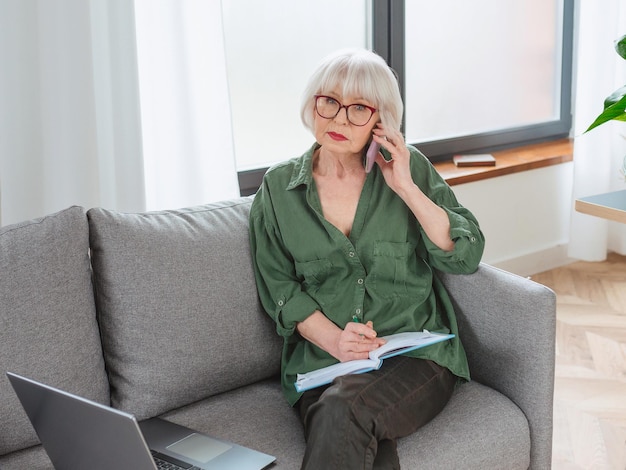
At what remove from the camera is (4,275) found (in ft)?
5.89

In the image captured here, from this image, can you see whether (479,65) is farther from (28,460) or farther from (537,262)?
(28,460)

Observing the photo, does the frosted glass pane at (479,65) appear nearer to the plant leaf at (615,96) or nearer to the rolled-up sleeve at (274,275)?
the plant leaf at (615,96)

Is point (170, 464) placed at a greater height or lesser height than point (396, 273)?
lesser

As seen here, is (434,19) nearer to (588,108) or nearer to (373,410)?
(588,108)

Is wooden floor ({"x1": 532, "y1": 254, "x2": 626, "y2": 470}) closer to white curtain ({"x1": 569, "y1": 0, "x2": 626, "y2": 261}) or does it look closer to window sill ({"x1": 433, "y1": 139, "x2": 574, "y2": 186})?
white curtain ({"x1": 569, "y1": 0, "x2": 626, "y2": 261})

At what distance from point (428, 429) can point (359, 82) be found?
779mm

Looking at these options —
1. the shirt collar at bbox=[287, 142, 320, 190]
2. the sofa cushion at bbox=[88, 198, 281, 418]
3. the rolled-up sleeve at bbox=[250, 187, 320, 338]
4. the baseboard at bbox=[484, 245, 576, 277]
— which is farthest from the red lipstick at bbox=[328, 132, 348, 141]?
the baseboard at bbox=[484, 245, 576, 277]


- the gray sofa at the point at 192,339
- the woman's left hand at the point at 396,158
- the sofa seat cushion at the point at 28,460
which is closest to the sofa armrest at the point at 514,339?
the gray sofa at the point at 192,339

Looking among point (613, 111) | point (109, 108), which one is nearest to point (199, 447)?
point (109, 108)

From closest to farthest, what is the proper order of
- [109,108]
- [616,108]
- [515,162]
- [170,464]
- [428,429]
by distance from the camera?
1. [170,464]
2. [428,429]
3. [616,108]
4. [109,108]
5. [515,162]

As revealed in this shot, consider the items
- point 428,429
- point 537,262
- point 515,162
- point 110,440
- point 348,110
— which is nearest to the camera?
point 110,440

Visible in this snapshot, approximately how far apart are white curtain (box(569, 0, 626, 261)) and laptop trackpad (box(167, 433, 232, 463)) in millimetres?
2412

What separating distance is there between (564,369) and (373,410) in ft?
4.79

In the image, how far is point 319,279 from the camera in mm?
2076
